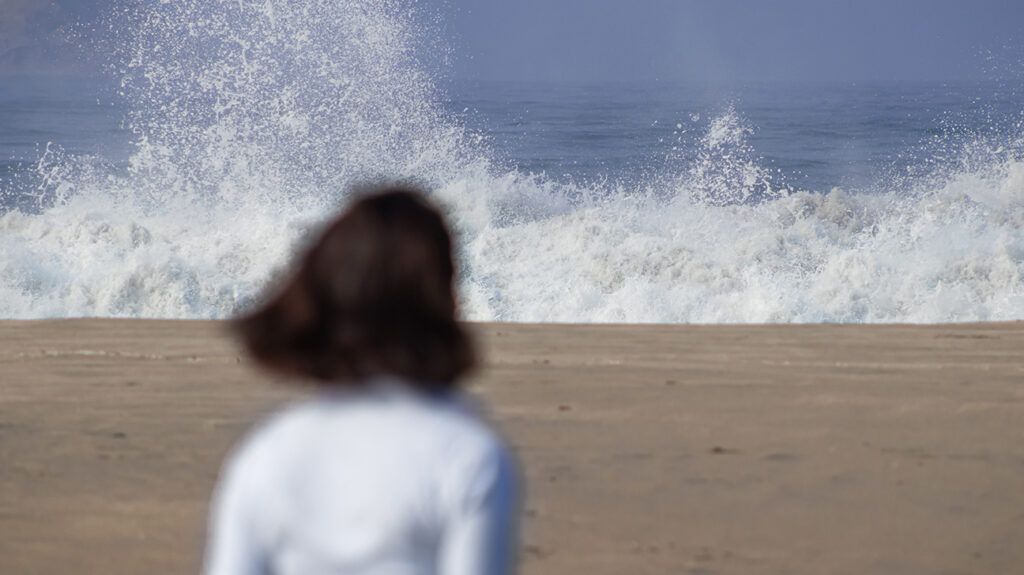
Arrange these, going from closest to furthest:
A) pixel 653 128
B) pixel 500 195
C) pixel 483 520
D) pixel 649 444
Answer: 1. pixel 483 520
2. pixel 649 444
3. pixel 500 195
4. pixel 653 128

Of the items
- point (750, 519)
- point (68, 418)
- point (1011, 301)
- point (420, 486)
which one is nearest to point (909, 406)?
point (750, 519)

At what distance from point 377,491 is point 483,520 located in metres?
0.11

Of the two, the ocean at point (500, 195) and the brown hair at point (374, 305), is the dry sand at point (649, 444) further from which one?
the brown hair at point (374, 305)

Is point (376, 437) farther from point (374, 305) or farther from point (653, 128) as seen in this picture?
point (653, 128)

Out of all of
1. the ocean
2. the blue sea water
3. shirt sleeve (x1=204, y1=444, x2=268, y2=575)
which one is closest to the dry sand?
the ocean

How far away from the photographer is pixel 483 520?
1.33 m

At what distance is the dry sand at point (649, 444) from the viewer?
412 cm

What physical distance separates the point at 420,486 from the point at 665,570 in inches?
107

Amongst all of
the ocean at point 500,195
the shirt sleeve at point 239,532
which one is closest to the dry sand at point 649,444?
the ocean at point 500,195

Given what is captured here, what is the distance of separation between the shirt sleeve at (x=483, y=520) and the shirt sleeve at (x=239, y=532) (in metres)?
0.19

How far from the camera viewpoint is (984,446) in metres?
5.34

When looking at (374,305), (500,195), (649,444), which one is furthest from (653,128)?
(374,305)

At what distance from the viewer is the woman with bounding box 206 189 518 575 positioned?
133 centimetres

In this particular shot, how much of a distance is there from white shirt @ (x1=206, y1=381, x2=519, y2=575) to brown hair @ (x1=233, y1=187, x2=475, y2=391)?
3 cm
